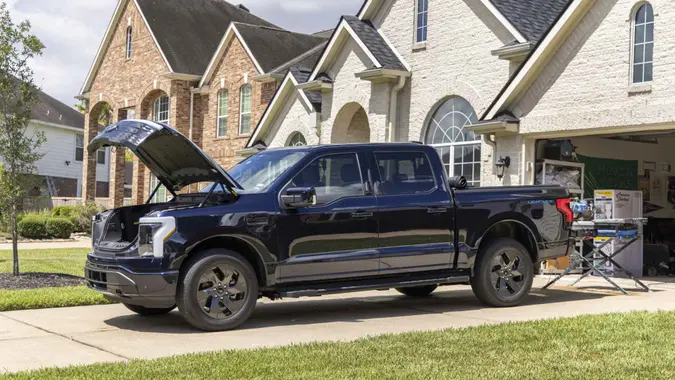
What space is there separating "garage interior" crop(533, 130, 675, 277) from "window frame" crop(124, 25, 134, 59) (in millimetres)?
22485

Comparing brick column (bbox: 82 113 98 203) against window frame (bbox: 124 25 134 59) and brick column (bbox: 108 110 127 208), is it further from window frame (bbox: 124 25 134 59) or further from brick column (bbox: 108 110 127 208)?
window frame (bbox: 124 25 134 59)

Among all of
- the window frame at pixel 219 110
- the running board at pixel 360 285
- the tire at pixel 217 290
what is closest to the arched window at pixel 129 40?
the window frame at pixel 219 110

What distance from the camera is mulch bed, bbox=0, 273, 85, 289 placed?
13234mm

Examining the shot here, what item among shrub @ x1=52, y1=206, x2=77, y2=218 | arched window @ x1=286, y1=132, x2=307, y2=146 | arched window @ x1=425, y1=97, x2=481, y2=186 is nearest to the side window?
arched window @ x1=425, y1=97, x2=481, y2=186

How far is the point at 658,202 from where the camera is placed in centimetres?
1923

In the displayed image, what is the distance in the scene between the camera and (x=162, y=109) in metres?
33.3

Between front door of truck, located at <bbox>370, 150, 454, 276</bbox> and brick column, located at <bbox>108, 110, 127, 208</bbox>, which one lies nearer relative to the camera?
front door of truck, located at <bbox>370, 150, 454, 276</bbox>

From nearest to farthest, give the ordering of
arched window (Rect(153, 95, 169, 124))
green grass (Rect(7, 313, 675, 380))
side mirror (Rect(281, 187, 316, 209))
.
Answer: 1. green grass (Rect(7, 313, 675, 380))
2. side mirror (Rect(281, 187, 316, 209))
3. arched window (Rect(153, 95, 169, 124))

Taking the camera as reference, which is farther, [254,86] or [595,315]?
[254,86]

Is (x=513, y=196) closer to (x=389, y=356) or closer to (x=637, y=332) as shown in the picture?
(x=637, y=332)

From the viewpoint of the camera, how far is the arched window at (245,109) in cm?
2859

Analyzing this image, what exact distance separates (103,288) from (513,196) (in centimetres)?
498

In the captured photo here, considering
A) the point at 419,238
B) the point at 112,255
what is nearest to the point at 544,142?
the point at 419,238

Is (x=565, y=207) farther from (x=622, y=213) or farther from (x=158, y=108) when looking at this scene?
(x=158, y=108)
